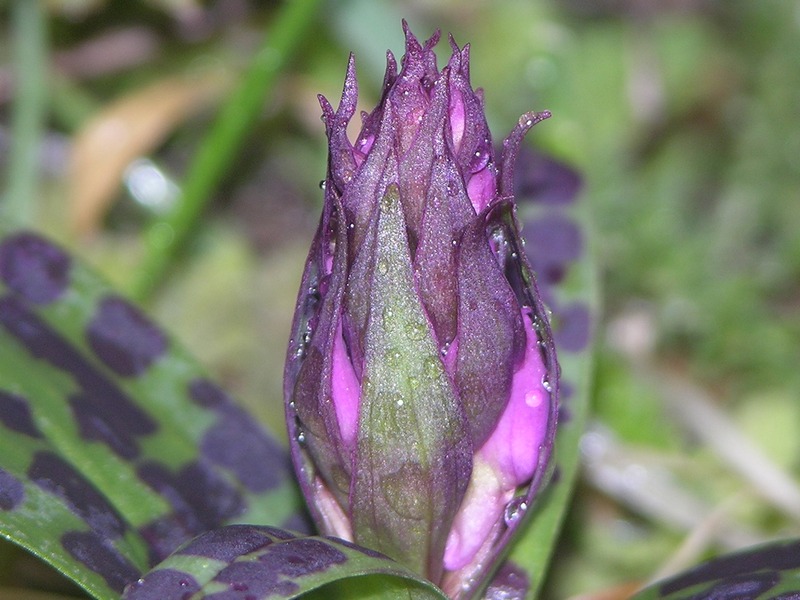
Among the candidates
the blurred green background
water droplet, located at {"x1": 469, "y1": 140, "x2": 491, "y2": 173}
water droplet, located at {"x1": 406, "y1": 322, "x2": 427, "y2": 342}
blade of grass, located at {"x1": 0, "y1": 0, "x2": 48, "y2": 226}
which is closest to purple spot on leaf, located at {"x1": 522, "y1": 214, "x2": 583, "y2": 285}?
the blurred green background

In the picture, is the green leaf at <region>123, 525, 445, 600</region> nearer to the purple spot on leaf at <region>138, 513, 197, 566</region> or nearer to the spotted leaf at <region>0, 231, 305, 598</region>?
the spotted leaf at <region>0, 231, 305, 598</region>

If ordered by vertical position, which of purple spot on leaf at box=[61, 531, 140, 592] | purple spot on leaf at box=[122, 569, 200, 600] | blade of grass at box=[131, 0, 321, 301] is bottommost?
purple spot on leaf at box=[122, 569, 200, 600]

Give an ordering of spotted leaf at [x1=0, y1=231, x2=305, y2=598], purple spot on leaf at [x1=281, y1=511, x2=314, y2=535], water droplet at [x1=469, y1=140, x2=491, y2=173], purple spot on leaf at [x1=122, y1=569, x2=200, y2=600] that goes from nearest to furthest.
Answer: purple spot on leaf at [x1=122, y1=569, x2=200, y2=600] < water droplet at [x1=469, y1=140, x2=491, y2=173] < spotted leaf at [x1=0, y1=231, x2=305, y2=598] < purple spot on leaf at [x1=281, y1=511, x2=314, y2=535]

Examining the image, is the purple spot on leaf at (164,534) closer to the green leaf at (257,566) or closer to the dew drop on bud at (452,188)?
the green leaf at (257,566)

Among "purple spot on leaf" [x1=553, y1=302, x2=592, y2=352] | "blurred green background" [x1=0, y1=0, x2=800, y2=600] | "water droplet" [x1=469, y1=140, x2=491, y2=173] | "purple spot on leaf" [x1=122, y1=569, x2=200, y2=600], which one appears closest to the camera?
"purple spot on leaf" [x1=122, y1=569, x2=200, y2=600]

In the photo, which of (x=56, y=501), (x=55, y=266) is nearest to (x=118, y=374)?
(x=55, y=266)

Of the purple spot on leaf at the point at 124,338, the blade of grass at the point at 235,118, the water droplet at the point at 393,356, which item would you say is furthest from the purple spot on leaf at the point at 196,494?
the blade of grass at the point at 235,118

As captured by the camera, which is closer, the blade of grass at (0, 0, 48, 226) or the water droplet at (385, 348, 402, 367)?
the water droplet at (385, 348, 402, 367)

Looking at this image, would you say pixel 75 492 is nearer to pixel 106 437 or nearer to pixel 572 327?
pixel 106 437
